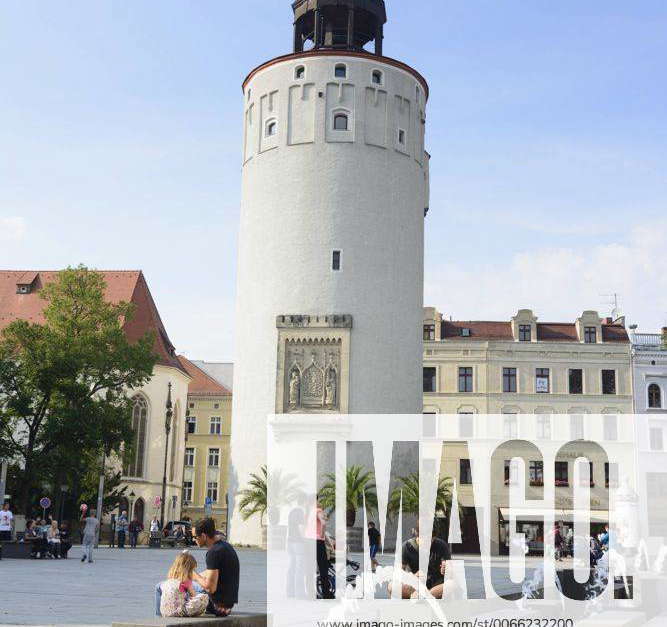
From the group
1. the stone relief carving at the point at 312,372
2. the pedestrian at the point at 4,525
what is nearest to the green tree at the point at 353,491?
the stone relief carving at the point at 312,372

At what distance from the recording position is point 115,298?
181 feet

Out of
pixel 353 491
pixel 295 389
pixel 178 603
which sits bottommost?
pixel 178 603

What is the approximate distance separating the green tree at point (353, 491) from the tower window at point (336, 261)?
8.00m

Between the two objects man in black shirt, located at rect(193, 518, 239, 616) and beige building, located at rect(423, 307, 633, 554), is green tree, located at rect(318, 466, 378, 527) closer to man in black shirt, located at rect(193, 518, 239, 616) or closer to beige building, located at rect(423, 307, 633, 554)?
beige building, located at rect(423, 307, 633, 554)

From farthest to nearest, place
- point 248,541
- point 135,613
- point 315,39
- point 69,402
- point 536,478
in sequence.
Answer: point 536,478
point 315,39
point 248,541
point 69,402
point 135,613

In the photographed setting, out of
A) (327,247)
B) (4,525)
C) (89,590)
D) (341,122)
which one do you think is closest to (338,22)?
(341,122)

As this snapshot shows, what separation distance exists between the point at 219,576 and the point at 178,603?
0.61 metres

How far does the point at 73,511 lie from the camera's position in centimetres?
4216

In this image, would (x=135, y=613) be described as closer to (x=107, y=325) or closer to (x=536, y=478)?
(x=107, y=325)

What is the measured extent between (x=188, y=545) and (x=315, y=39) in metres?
23.2

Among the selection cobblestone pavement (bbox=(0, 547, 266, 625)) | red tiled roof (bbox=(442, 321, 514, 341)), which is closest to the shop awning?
red tiled roof (bbox=(442, 321, 514, 341))

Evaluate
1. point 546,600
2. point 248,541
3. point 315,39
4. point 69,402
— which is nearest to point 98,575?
point 546,600

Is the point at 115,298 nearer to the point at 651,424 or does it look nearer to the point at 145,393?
the point at 145,393

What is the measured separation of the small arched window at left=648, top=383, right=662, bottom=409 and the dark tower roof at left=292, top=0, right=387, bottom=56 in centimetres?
2156
